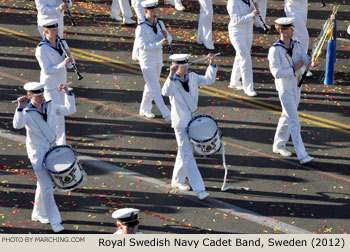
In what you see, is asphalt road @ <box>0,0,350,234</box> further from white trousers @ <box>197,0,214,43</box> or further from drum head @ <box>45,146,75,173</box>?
drum head @ <box>45,146,75,173</box>

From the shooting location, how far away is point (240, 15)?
1708 centimetres

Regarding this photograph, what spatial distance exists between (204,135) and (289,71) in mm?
2163

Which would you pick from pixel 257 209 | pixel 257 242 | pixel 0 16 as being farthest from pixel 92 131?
pixel 0 16

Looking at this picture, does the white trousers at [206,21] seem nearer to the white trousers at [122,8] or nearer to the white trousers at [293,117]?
the white trousers at [122,8]

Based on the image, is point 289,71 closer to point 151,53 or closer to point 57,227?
point 151,53

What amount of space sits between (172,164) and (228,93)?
3.32 metres

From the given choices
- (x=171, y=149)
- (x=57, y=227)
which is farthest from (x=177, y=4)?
(x=57, y=227)

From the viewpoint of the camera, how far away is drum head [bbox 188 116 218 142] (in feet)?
43.0

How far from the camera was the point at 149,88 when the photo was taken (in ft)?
53.6

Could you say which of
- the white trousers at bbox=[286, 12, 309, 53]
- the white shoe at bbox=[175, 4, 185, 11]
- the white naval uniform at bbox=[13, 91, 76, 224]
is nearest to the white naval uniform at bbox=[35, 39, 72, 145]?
the white naval uniform at bbox=[13, 91, 76, 224]

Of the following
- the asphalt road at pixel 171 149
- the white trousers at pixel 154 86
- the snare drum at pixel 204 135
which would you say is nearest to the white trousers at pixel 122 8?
the asphalt road at pixel 171 149

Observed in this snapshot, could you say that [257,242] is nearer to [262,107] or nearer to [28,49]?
[262,107]

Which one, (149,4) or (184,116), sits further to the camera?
(149,4)

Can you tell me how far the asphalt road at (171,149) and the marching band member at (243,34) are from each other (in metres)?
0.36
